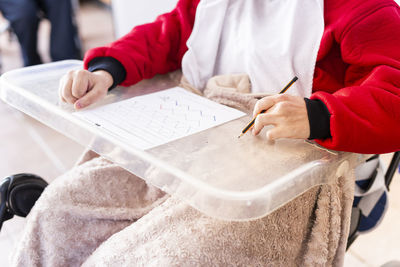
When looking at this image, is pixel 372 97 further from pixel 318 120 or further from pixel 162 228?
pixel 162 228

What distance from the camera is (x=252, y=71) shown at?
653mm

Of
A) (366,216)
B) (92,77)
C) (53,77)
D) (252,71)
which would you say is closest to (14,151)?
(53,77)

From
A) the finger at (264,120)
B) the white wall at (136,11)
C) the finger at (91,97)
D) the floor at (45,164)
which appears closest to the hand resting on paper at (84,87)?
the finger at (91,97)

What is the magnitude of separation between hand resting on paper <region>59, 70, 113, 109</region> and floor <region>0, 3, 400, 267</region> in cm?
55

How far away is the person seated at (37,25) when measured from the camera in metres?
1.96

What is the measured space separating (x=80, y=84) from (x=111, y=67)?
0.24 feet

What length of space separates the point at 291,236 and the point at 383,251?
629 millimetres

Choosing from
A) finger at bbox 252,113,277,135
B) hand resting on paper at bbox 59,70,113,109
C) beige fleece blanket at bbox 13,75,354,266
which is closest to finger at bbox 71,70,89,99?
hand resting on paper at bbox 59,70,113,109

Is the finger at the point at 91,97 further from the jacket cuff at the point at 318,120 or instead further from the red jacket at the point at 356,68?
the jacket cuff at the point at 318,120

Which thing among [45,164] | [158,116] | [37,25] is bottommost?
[45,164]

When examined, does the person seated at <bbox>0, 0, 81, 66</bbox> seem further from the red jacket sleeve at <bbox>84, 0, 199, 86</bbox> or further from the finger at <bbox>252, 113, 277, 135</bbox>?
the finger at <bbox>252, 113, 277, 135</bbox>

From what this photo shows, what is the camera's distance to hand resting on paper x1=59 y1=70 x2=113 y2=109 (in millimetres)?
614

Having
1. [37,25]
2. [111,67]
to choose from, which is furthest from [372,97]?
[37,25]

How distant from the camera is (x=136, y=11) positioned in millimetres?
1491
